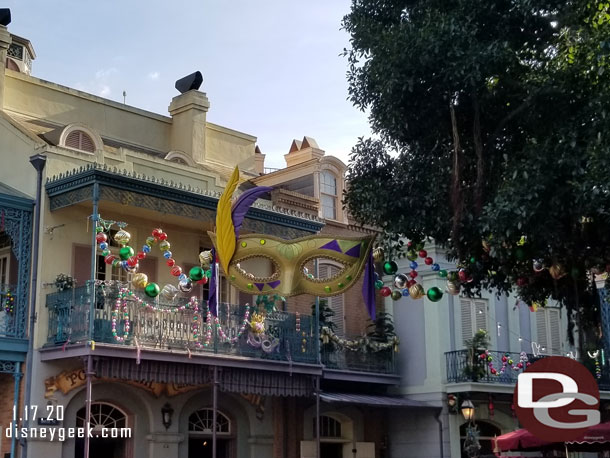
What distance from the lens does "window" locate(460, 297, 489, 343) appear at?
2545 cm

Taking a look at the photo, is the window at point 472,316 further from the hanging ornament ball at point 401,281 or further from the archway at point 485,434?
the hanging ornament ball at point 401,281

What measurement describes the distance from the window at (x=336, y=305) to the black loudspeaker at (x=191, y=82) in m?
5.59

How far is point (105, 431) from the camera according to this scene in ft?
64.6

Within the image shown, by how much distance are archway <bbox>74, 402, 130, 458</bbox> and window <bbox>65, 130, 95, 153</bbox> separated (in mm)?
5382

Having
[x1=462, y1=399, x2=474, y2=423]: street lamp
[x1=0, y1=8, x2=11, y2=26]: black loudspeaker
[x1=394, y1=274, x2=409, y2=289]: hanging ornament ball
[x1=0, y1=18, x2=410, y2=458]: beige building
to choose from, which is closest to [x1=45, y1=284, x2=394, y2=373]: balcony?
[x1=0, y1=18, x2=410, y2=458]: beige building

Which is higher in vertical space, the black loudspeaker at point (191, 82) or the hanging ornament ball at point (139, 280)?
the black loudspeaker at point (191, 82)

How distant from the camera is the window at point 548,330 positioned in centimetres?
2745

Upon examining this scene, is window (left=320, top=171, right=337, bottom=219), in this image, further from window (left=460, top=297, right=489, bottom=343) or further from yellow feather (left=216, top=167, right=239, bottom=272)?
yellow feather (left=216, top=167, right=239, bottom=272)

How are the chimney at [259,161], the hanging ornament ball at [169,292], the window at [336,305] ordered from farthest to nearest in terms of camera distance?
1. the chimney at [259,161]
2. the window at [336,305]
3. the hanging ornament ball at [169,292]

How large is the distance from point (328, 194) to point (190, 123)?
4080mm

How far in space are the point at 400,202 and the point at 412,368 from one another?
12071mm

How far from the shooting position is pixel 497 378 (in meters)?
25.0

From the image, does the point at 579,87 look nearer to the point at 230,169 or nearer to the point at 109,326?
the point at 109,326

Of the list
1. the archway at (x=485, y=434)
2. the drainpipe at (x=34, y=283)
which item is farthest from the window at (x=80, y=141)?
the archway at (x=485, y=434)
